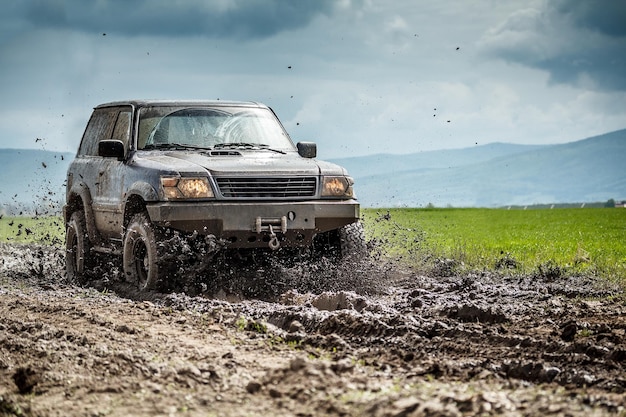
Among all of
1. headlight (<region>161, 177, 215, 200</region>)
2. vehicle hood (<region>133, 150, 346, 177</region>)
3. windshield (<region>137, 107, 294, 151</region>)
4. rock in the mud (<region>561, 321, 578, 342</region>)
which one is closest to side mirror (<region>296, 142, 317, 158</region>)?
windshield (<region>137, 107, 294, 151</region>)

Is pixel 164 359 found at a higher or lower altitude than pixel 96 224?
lower

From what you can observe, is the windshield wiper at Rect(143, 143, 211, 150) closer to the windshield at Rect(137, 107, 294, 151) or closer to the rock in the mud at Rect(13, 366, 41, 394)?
the windshield at Rect(137, 107, 294, 151)

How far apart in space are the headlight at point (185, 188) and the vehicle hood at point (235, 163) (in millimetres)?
99

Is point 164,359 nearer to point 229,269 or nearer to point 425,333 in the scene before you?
point 425,333

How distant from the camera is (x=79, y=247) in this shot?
1495cm

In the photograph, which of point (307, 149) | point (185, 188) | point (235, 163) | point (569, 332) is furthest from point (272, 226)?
A: point (569, 332)

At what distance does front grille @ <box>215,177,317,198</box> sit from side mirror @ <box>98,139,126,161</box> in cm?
147

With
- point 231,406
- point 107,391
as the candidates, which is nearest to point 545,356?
point 231,406

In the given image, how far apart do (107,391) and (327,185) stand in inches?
230

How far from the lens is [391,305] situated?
11617mm

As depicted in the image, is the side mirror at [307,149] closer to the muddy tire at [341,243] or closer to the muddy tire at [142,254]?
the muddy tire at [341,243]

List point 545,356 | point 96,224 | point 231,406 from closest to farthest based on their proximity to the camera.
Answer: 1. point 231,406
2. point 545,356
3. point 96,224

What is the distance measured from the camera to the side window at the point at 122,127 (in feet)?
45.4

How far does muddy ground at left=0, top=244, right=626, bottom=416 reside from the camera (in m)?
6.92
